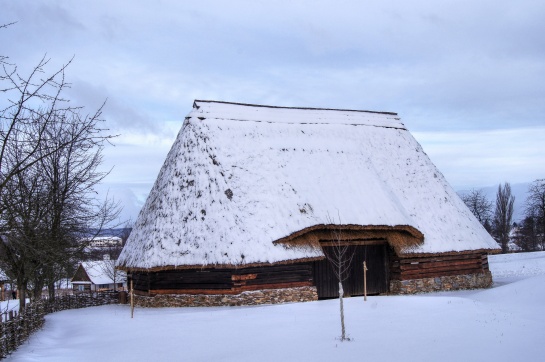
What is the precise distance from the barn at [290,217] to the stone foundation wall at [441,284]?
0.04m

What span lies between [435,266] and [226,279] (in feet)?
30.2

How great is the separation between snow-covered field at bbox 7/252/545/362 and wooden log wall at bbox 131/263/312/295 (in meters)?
0.97

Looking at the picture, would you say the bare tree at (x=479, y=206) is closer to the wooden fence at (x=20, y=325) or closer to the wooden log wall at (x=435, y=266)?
the wooden log wall at (x=435, y=266)

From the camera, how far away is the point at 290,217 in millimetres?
19922

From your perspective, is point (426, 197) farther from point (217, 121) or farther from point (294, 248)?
point (217, 121)

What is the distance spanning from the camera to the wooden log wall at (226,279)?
61.8 feet

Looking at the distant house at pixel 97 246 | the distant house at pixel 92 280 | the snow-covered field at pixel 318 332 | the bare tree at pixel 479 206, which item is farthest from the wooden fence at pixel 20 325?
the bare tree at pixel 479 206

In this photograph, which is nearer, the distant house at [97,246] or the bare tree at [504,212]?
the distant house at [97,246]

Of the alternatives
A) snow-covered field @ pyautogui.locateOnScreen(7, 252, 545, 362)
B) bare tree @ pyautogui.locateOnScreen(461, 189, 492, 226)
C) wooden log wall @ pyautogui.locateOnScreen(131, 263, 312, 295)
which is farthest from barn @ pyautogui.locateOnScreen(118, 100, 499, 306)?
bare tree @ pyautogui.locateOnScreen(461, 189, 492, 226)

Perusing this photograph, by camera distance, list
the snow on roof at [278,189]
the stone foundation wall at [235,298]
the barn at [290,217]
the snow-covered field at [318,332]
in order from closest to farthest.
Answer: the snow-covered field at [318,332] → the stone foundation wall at [235,298] → the barn at [290,217] → the snow on roof at [278,189]

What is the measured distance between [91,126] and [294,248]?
41.6 feet

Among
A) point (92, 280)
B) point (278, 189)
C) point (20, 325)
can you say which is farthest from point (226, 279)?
point (92, 280)

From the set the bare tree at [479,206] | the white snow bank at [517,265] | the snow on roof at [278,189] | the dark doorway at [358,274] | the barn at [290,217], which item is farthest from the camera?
the bare tree at [479,206]

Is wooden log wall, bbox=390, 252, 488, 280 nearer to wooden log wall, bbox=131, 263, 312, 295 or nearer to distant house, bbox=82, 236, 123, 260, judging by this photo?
wooden log wall, bbox=131, 263, 312, 295
